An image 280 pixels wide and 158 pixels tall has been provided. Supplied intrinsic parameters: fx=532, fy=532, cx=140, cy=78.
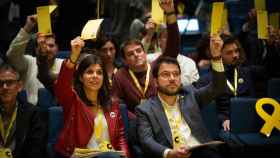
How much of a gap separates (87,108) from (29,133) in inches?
15.7

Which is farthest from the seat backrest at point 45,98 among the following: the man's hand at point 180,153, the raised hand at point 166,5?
the man's hand at point 180,153

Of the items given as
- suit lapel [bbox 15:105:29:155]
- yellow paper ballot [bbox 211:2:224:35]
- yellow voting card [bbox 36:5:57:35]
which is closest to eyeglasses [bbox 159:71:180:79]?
yellow paper ballot [bbox 211:2:224:35]

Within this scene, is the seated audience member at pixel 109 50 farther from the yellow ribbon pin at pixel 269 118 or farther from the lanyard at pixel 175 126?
the yellow ribbon pin at pixel 269 118

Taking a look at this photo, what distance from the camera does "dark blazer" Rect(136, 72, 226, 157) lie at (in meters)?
3.20

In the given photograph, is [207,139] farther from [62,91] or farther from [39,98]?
[39,98]

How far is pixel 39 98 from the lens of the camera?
3984 mm

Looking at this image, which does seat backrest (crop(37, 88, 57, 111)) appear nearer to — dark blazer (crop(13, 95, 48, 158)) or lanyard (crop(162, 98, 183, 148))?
dark blazer (crop(13, 95, 48, 158))

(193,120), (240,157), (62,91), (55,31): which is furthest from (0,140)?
(55,31)

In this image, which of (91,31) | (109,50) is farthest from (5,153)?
(109,50)

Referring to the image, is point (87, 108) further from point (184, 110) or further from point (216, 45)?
point (216, 45)

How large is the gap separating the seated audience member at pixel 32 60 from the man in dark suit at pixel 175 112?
754 millimetres

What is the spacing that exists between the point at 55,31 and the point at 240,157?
316 cm

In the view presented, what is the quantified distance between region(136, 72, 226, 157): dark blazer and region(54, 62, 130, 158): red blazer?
17cm

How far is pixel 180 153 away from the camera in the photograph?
9.96 feet
